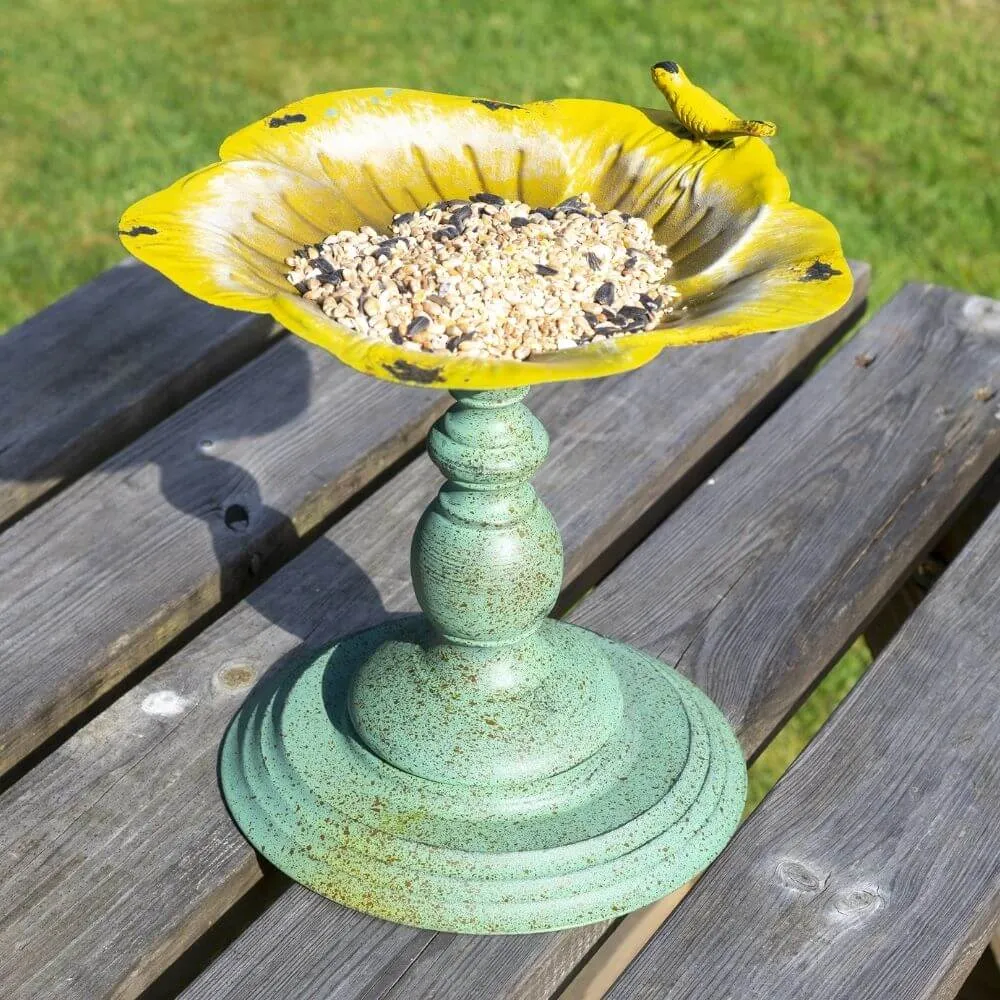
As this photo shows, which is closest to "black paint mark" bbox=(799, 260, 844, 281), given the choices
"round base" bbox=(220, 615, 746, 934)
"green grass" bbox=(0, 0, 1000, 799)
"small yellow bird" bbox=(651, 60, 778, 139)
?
"small yellow bird" bbox=(651, 60, 778, 139)

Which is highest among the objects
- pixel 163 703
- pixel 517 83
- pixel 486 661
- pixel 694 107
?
pixel 694 107

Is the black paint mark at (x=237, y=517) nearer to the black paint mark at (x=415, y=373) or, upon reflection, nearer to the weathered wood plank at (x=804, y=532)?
the weathered wood plank at (x=804, y=532)

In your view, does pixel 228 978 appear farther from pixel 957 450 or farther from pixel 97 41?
pixel 97 41

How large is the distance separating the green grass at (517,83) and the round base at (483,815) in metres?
2.22

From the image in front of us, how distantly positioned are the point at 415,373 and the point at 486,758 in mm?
520

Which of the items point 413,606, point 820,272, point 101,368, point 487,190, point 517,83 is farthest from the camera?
point 517,83

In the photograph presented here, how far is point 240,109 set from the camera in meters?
4.35

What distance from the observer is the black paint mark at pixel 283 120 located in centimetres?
155

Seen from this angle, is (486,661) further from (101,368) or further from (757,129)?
(101,368)

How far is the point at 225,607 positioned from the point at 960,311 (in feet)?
4.09

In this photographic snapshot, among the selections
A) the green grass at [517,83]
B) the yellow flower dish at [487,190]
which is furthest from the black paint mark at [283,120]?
the green grass at [517,83]

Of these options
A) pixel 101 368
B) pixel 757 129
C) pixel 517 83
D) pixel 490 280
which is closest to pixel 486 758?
pixel 490 280

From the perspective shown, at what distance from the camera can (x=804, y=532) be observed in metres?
1.96

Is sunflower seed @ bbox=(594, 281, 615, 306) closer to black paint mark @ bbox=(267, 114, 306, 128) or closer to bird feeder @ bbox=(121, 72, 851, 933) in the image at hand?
bird feeder @ bbox=(121, 72, 851, 933)
